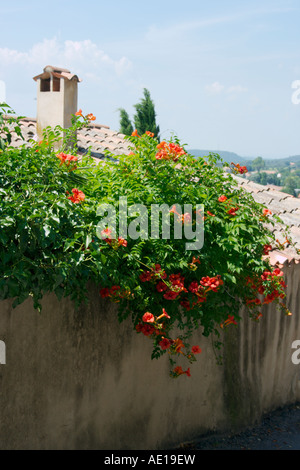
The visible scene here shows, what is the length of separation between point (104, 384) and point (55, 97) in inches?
218

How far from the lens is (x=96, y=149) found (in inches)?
389

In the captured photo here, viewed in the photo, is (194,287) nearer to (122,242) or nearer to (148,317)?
(148,317)

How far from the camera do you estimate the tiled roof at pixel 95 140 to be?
9703mm

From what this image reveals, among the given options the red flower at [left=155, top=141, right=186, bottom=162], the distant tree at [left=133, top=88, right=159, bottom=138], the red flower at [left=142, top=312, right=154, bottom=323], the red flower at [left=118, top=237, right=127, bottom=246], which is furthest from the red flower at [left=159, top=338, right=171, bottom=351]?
the distant tree at [left=133, top=88, right=159, bottom=138]

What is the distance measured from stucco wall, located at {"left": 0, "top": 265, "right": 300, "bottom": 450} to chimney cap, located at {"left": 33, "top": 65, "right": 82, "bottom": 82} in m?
4.99

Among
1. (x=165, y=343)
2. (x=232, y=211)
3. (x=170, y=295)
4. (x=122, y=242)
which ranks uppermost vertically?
(x=232, y=211)

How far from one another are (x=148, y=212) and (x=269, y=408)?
363cm

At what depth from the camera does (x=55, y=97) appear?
9.60 meters

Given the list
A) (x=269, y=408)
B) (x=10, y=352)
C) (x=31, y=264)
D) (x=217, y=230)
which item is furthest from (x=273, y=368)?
(x=31, y=264)

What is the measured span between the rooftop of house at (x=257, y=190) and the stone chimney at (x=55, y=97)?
403 millimetres

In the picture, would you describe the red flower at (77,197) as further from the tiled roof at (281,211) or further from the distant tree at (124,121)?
the distant tree at (124,121)

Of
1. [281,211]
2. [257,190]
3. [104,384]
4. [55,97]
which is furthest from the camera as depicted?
[257,190]

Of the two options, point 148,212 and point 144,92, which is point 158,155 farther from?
point 144,92

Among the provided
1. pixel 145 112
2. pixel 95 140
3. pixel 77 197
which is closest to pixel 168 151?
pixel 77 197
